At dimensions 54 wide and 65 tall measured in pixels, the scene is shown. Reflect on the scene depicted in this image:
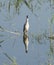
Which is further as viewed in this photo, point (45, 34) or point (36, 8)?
point (36, 8)

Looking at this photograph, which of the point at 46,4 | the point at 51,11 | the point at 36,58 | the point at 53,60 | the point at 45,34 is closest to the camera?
the point at 53,60

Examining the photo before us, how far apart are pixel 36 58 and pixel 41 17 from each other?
1756 mm

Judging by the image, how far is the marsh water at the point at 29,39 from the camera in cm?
546

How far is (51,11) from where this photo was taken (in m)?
7.17

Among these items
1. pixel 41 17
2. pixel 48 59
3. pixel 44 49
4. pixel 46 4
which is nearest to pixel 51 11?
pixel 41 17

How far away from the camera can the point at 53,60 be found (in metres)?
5.14

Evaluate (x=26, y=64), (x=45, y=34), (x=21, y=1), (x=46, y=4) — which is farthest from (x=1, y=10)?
(x=26, y=64)

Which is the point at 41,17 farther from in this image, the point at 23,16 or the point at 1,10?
the point at 1,10

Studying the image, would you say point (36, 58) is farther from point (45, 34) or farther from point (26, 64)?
point (45, 34)

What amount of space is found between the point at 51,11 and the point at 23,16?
1.69ft

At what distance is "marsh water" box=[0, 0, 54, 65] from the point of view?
5.46m

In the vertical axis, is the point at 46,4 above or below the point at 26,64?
above

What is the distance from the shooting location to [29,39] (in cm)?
646

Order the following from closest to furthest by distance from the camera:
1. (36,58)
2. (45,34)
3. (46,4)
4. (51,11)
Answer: (36,58), (45,34), (51,11), (46,4)
